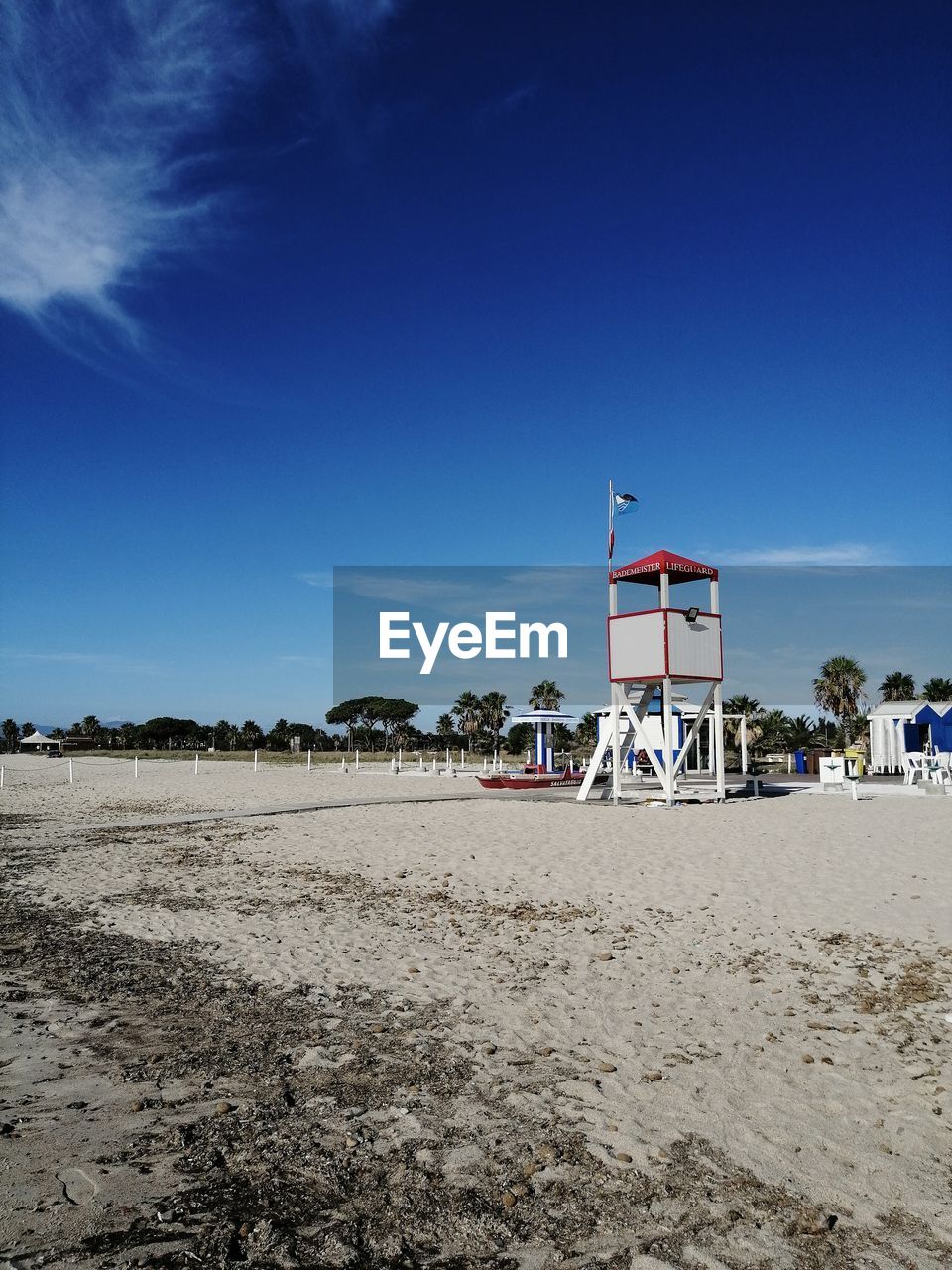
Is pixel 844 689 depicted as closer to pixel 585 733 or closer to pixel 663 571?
pixel 585 733

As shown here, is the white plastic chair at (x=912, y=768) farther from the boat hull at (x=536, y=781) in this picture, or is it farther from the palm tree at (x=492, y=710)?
the palm tree at (x=492, y=710)

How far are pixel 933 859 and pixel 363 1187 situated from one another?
11534 millimetres

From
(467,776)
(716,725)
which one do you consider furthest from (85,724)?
(716,725)

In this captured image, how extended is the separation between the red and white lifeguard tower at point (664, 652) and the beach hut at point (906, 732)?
1973 centimetres

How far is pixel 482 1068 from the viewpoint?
17.3 feet

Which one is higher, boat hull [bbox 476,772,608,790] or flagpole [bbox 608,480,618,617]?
flagpole [bbox 608,480,618,617]

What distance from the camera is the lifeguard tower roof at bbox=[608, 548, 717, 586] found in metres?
22.4

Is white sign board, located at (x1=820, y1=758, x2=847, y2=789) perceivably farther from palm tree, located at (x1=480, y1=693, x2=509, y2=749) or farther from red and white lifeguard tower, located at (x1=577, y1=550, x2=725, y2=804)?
palm tree, located at (x1=480, y1=693, x2=509, y2=749)

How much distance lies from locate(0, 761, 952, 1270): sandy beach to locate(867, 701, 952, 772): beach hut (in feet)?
98.0

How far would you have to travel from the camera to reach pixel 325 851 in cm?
1452

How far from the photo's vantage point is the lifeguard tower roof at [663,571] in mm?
22391

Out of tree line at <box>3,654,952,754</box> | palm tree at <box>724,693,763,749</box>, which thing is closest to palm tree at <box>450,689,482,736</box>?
tree line at <box>3,654,952,754</box>

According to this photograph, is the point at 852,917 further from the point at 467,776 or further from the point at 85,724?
the point at 85,724

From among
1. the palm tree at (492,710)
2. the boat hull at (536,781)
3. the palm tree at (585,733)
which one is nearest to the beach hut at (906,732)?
the boat hull at (536,781)
